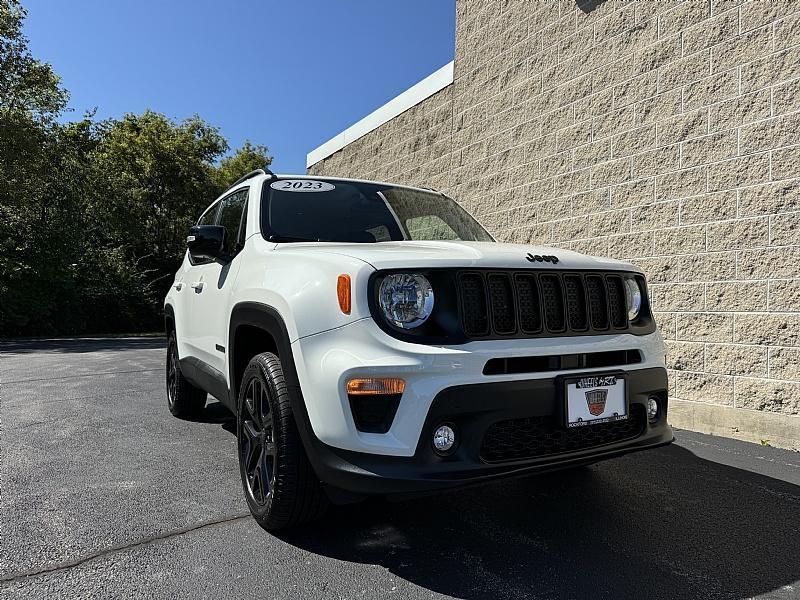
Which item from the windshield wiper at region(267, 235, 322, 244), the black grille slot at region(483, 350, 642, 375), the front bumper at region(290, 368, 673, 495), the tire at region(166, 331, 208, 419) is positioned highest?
the windshield wiper at region(267, 235, 322, 244)

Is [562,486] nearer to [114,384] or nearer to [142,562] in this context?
[142,562]

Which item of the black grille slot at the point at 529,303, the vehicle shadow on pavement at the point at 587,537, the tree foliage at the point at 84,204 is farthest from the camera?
the tree foliage at the point at 84,204

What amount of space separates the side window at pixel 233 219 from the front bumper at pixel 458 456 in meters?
1.67

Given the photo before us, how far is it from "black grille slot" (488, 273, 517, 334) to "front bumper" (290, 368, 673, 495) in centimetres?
26

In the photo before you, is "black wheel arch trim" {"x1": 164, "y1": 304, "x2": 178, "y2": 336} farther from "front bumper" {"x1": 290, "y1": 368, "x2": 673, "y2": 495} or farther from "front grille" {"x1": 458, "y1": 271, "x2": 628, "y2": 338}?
"front grille" {"x1": 458, "y1": 271, "x2": 628, "y2": 338}

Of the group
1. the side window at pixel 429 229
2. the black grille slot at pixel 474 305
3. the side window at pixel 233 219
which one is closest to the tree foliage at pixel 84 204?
the side window at pixel 233 219

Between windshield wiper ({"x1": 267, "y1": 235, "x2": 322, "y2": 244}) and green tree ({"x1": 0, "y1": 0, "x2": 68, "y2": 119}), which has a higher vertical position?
green tree ({"x1": 0, "y1": 0, "x2": 68, "y2": 119})

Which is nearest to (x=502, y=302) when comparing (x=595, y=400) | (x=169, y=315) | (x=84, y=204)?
(x=595, y=400)

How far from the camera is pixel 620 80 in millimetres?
5953

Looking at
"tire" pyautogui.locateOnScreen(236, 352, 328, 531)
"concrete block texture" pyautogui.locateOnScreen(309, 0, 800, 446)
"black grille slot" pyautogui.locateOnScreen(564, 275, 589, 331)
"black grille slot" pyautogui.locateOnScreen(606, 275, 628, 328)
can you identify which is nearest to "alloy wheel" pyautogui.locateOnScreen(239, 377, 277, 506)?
"tire" pyautogui.locateOnScreen(236, 352, 328, 531)

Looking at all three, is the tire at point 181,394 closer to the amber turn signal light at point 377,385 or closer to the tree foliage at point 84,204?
the amber turn signal light at point 377,385

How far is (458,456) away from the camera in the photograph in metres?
2.31

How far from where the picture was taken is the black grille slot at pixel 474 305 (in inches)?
95.9

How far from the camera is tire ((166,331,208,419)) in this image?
5145 mm
